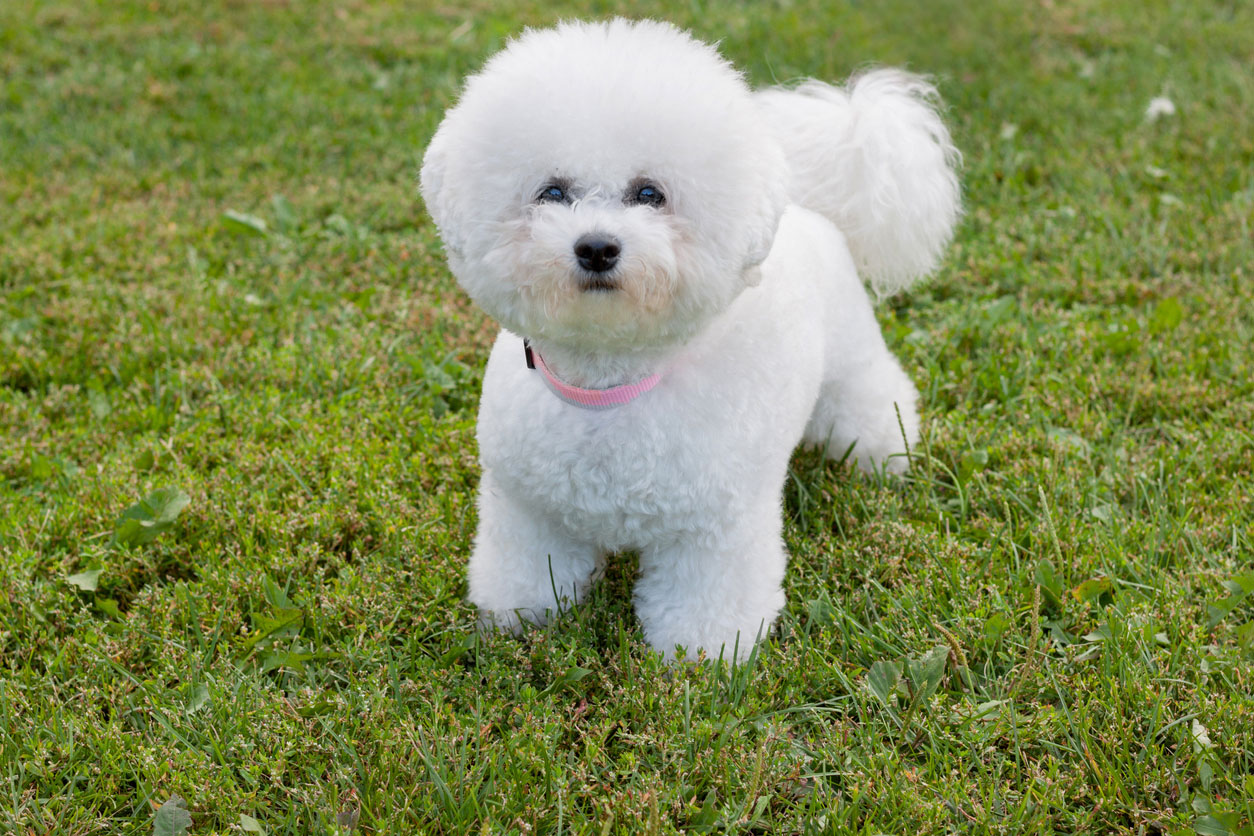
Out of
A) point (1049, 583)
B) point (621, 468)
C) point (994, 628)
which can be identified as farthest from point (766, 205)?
point (1049, 583)

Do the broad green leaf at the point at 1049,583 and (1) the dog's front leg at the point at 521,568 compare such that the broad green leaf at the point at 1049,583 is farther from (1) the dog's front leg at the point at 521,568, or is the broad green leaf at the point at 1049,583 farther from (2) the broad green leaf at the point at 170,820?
(2) the broad green leaf at the point at 170,820

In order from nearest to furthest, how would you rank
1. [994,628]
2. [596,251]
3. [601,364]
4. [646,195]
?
[596,251] → [646,195] → [601,364] → [994,628]

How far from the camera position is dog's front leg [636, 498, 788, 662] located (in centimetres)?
242

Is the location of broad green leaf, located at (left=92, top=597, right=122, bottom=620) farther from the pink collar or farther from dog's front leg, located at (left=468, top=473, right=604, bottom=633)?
the pink collar

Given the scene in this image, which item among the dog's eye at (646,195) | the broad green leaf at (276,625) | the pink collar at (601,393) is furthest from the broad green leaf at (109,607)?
the dog's eye at (646,195)

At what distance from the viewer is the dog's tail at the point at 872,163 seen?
2.90m

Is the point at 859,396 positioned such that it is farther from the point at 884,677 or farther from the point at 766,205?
the point at 766,205

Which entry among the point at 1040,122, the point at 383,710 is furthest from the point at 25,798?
the point at 1040,122

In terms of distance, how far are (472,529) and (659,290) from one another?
120 centimetres

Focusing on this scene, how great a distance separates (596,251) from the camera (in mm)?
1912

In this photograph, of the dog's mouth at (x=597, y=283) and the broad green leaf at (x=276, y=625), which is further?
the broad green leaf at (x=276, y=625)

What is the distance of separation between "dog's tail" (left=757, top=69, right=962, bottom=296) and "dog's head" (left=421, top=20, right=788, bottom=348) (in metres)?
0.90

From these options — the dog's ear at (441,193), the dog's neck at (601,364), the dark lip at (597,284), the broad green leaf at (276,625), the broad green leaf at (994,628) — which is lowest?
the broad green leaf at (276,625)

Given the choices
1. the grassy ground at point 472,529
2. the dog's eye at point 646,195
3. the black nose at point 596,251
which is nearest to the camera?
the black nose at point 596,251
